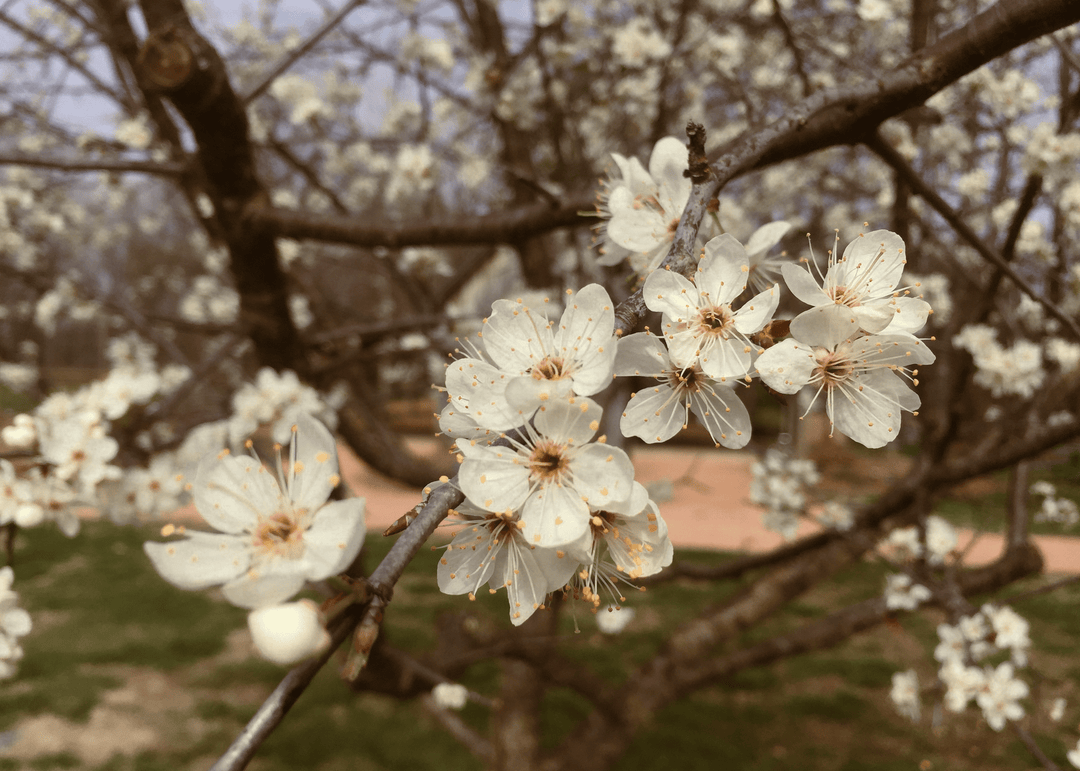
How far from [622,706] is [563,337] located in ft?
7.33

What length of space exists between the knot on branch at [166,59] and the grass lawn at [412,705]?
9.33ft

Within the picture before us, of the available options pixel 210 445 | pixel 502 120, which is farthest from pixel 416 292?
pixel 210 445

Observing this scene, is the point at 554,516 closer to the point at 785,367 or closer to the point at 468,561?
the point at 468,561

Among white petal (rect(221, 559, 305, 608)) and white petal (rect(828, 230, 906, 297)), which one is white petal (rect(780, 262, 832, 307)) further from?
white petal (rect(221, 559, 305, 608))

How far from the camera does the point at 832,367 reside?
860 mm

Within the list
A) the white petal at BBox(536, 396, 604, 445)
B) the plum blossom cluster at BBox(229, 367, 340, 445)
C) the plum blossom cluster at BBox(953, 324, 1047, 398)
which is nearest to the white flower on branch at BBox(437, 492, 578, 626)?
the white petal at BBox(536, 396, 604, 445)

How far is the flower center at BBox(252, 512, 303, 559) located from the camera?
2.39 feet

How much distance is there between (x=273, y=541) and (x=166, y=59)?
1.34 metres

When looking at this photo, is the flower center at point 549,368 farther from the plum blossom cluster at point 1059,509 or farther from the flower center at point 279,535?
the plum blossom cluster at point 1059,509

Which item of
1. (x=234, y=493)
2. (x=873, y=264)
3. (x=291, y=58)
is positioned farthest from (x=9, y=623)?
(x=873, y=264)

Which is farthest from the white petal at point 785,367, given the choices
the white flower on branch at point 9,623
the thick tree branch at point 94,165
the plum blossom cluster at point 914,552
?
the plum blossom cluster at point 914,552

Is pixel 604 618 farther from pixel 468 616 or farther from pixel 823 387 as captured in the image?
pixel 823 387

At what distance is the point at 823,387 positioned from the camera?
0.87 metres

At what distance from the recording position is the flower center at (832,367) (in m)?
0.83
